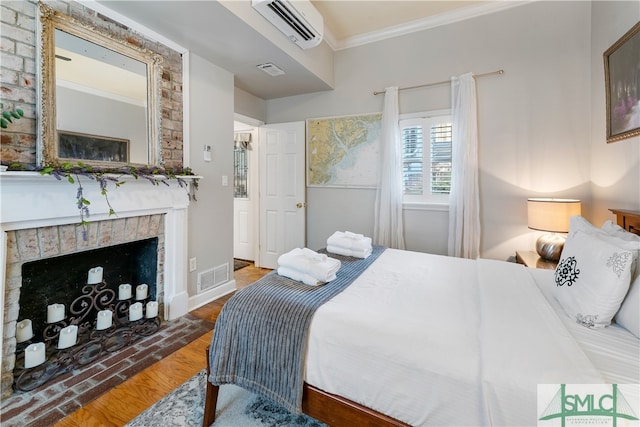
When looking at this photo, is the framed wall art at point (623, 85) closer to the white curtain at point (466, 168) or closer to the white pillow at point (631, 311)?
the white curtain at point (466, 168)

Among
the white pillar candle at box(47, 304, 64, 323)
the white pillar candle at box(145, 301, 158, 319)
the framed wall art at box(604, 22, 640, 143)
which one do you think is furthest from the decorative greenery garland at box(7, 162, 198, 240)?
the framed wall art at box(604, 22, 640, 143)

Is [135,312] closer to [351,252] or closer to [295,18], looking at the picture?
[351,252]

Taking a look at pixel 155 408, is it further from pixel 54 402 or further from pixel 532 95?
pixel 532 95

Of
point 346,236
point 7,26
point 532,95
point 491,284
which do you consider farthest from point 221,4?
point 532,95

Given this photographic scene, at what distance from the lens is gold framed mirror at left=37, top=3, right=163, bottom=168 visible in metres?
1.75

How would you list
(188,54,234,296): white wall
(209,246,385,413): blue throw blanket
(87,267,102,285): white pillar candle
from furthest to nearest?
(188,54,234,296): white wall < (87,267,102,285): white pillar candle < (209,246,385,413): blue throw blanket

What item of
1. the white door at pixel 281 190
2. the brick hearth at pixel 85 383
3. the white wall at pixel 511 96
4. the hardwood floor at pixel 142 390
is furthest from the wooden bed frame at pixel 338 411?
the white door at pixel 281 190

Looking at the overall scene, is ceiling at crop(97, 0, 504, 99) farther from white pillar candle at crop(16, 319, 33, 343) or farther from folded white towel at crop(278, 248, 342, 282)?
white pillar candle at crop(16, 319, 33, 343)

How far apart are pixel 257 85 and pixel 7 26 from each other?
2.21 m

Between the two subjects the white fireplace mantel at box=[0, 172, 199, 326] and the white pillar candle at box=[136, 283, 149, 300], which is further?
the white pillar candle at box=[136, 283, 149, 300]

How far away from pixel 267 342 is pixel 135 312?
64.3 inches

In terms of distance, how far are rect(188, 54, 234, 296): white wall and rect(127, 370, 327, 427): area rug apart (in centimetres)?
128

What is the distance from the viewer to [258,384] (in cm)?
127
